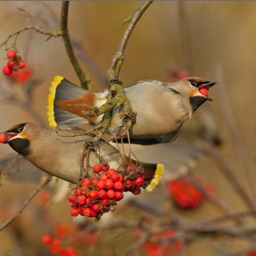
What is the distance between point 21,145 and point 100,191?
2.67 ft

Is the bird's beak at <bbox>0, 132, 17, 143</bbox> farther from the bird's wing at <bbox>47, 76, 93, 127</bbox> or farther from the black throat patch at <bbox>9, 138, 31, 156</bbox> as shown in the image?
the bird's wing at <bbox>47, 76, 93, 127</bbox>

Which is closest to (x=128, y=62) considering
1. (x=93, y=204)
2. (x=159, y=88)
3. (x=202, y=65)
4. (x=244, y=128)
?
(x=202, y=65)

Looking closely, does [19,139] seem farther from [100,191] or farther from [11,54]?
[100,191]

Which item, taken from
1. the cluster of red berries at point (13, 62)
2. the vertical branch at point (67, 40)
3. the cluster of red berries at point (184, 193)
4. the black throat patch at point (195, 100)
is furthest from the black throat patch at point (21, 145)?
the cluster of red berries at point (184, 193)

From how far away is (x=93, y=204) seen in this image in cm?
253

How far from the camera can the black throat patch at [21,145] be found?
3184 mm

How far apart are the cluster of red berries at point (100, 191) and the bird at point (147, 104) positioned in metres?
0.60

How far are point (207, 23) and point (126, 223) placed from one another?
19.7 ft

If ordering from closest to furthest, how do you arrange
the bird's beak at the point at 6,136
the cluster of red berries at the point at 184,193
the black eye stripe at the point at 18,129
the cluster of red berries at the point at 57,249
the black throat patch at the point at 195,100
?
the bird's beak at the point at 6,136 → the black eye stripe at the point at 18,129 → the black throat patch at the point at 195,100 → the cluster of red berries at the point at 57,249 → the cluster of red berries at the point at 184,193

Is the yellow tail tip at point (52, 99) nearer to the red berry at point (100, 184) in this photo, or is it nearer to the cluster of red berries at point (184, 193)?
the red berry at point (100, 184)

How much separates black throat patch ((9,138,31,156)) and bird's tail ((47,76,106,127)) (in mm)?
208

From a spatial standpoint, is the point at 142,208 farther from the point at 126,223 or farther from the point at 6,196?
the point at 6,196

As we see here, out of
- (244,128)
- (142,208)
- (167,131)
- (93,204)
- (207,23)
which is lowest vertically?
(244,128)

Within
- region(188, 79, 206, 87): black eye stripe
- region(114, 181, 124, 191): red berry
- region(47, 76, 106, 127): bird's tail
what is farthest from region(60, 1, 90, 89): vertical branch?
region(114, 181, 124, 191): red berry
